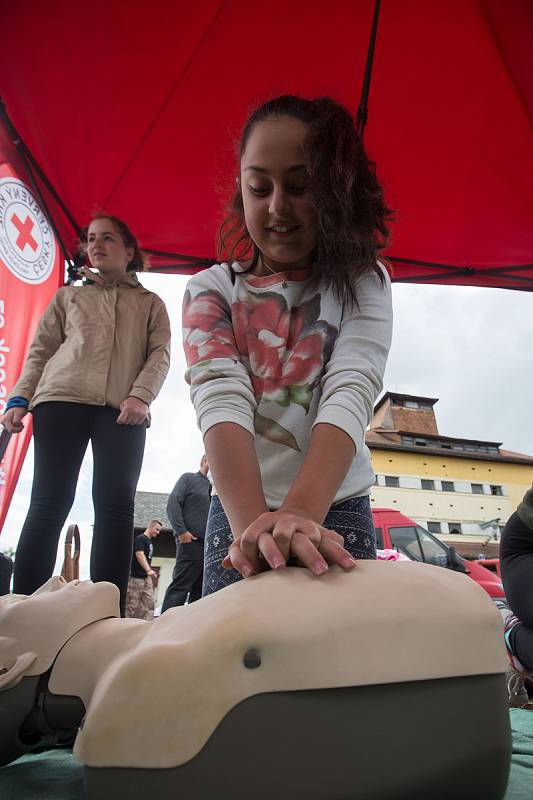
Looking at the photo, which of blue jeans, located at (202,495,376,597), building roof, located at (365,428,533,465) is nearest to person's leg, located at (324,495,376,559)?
blue jeans, located at (202,495,376,597)

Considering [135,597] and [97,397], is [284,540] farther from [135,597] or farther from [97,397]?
[135,597]

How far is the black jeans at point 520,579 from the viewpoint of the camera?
1276 millimetres

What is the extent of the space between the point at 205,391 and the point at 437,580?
452 mm

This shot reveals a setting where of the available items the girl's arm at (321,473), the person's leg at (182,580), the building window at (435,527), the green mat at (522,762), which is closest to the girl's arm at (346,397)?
the girl's arm at (321,473)

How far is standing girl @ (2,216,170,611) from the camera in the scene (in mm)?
1271

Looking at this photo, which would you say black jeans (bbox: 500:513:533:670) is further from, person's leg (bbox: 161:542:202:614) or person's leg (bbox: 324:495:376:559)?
person's leg (bbox: 161:542:202:614)

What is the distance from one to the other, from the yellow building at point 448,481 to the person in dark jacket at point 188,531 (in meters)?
16.8

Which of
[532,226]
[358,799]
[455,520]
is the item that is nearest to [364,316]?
[358,799]

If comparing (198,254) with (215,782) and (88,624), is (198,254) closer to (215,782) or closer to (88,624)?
(88,624)

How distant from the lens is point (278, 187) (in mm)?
824

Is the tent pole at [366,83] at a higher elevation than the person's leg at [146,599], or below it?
higher

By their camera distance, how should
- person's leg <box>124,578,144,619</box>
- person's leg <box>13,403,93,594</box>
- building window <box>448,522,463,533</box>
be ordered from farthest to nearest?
building window <box>448,522,463,533</box>
person's leg <box>124,578,144,619</box>
person's leg <box>13,403,93,594</box>

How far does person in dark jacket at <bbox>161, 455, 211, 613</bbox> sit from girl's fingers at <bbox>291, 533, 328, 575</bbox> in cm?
270

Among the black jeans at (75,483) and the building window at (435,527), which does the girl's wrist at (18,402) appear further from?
the building window at (435,527)
